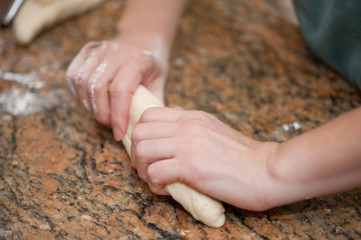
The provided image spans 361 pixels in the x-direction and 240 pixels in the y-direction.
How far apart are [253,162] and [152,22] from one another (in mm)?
629

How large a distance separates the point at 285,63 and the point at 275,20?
298mm

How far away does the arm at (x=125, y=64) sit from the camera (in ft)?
3.42

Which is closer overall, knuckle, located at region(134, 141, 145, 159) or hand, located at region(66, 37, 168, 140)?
knuckle, located at region(134, 141, 145, 159)

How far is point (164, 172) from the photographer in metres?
0.82

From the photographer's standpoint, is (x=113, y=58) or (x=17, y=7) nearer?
(x=113, y=58)

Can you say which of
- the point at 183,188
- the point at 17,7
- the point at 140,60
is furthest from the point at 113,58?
the point at 17,7

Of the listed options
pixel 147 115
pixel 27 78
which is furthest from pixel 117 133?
pixel 27 78

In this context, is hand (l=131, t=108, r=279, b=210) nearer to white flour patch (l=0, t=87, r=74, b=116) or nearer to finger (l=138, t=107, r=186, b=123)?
finger (l=138, t=107, r=186, b=123)

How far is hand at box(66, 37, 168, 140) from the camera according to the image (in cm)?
104

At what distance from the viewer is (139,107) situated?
1005 mm

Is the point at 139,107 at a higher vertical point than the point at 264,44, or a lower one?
higher

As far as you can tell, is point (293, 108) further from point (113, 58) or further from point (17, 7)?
point (17, 7)

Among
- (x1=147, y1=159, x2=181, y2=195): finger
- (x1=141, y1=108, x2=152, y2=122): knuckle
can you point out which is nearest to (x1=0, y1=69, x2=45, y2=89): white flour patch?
(x1=141, y1=108, x2=152, y2=122): knuckle

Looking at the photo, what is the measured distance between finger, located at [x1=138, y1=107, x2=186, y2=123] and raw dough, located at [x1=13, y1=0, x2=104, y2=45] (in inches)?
28.9
